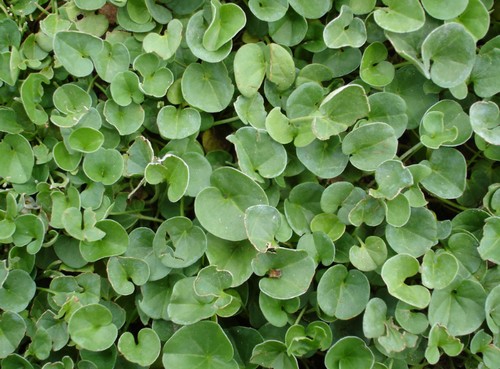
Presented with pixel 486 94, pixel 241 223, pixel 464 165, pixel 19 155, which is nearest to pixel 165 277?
pixel 241 223

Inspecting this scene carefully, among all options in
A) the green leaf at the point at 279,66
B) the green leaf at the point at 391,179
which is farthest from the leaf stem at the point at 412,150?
the green leaf at the point at 279,66

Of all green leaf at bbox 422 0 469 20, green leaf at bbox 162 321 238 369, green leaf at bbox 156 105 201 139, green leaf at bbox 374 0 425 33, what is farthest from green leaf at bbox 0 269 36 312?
green leaf at bbox 422 0 469 20

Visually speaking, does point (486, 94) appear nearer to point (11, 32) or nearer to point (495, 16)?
point (495, 16)

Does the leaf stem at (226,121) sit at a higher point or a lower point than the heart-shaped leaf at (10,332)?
higher

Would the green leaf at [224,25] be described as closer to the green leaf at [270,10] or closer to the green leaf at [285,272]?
the green leaf at [270,10]

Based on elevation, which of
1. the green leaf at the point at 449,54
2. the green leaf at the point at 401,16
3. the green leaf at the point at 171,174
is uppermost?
the green leaf at the point at 401,16

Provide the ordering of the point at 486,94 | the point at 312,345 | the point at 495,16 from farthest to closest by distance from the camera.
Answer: the point at 495,16
the point at 486,94
the point at 312,345

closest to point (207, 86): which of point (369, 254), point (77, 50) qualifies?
point (77, 50)
